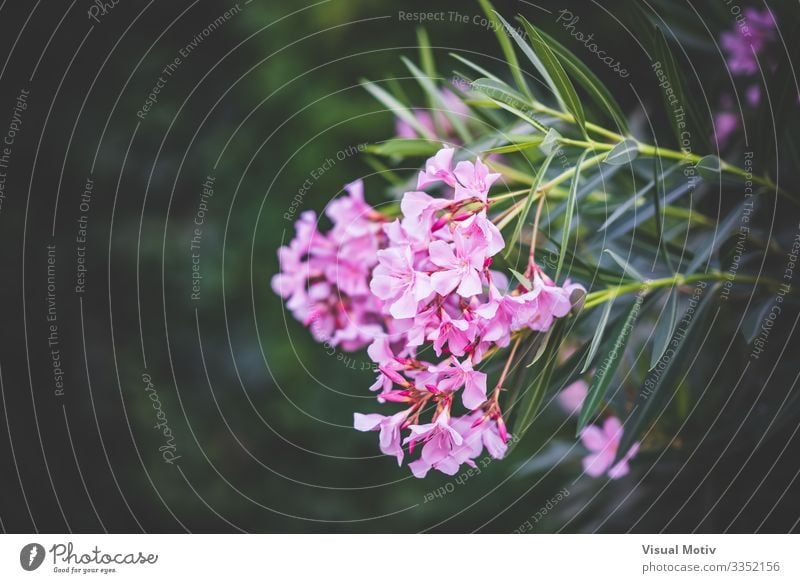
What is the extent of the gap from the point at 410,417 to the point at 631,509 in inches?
18.9

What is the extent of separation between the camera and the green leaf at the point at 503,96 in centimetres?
63

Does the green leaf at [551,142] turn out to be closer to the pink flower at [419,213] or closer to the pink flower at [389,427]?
the pink flower at [419,213]

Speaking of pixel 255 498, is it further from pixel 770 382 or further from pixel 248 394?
pixel 770 382

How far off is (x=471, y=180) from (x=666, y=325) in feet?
0.87

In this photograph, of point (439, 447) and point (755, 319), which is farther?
point (755, 319)

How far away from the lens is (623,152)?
2.18 ft

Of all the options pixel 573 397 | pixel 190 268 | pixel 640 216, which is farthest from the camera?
pixel 190 268

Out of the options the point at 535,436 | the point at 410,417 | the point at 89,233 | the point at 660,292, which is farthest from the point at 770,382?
the point at 89,233

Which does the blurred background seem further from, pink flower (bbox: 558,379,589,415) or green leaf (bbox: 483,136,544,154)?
green leaf (bbox: 483,136,544,154)

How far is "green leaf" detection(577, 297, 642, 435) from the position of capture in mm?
665

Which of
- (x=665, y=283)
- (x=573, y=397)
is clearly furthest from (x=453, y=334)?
(x=573, y=397)

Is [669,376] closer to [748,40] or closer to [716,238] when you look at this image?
[716,238]

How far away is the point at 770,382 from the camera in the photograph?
2.54 feet
